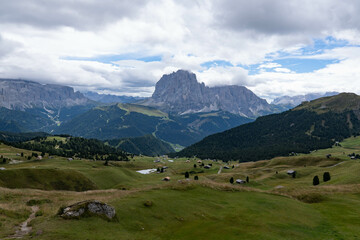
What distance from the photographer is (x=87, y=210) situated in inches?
1325

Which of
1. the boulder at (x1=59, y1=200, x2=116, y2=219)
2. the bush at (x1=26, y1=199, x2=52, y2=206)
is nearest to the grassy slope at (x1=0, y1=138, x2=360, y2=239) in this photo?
the boulder at (x1=59, y1=200, x2=116, y2=219)

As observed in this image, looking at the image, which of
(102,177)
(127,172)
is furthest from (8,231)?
(127,172)

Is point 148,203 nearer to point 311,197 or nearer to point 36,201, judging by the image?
point 36,201

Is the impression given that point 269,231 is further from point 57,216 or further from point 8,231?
point 8,231

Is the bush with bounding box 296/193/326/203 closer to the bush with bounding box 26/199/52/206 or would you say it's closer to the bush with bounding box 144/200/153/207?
the bush with bounding box 144/200/153/207

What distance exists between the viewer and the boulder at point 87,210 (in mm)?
32500

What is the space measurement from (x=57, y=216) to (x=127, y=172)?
138016 mm

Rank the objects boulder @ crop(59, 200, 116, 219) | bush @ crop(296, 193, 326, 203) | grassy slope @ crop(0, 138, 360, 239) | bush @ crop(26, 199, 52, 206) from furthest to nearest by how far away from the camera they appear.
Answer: bush @ crop(296, 193, 326, 203) < bush @ crop(26, 199, 52, 206) < boulder @ crop(59, 200, 116, 219) < grassy slope @ crop(0, 138, 360, 239)

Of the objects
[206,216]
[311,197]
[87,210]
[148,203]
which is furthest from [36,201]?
[311,197]

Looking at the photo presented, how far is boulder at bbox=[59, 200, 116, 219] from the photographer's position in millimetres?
32500

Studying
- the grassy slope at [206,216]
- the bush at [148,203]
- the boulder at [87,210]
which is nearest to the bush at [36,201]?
the grassy slope at [206,216]

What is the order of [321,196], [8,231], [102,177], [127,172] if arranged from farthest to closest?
[127,172] → [102,177] → [321,196] → [8,231]

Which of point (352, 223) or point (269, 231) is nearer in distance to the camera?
point (269, 231)

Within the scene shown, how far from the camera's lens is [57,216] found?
3269 cm
